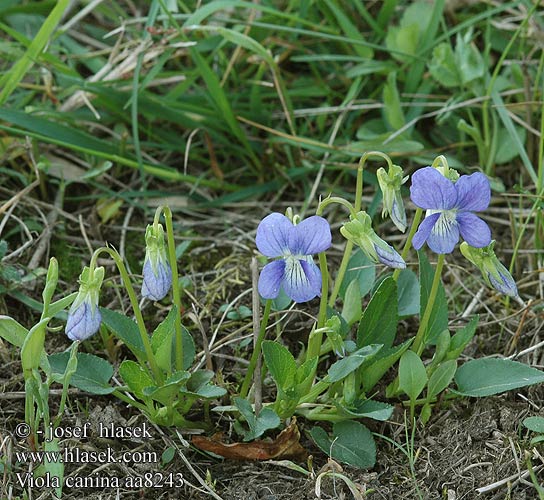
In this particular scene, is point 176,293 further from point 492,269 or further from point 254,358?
point 492,269

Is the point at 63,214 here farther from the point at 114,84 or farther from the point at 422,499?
the point at 422,499

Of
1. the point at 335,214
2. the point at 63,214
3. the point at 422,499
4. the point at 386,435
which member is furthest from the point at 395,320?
the point at 63,214

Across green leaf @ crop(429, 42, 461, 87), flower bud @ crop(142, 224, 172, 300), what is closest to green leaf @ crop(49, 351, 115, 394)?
flower bud @ crop(142, 224, 172, 300)

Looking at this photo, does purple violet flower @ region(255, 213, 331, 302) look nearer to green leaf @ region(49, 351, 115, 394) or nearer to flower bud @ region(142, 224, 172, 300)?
flower bud @ region(142, 224, 172, 300)

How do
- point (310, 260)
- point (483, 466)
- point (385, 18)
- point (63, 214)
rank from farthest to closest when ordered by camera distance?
1. point (385, 18)
2. point (63, 214)
3. point (483, 466)
4. point (310, 260)

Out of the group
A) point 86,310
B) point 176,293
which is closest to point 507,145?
point 176,293

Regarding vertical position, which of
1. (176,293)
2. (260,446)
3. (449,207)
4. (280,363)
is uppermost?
(449,207)
